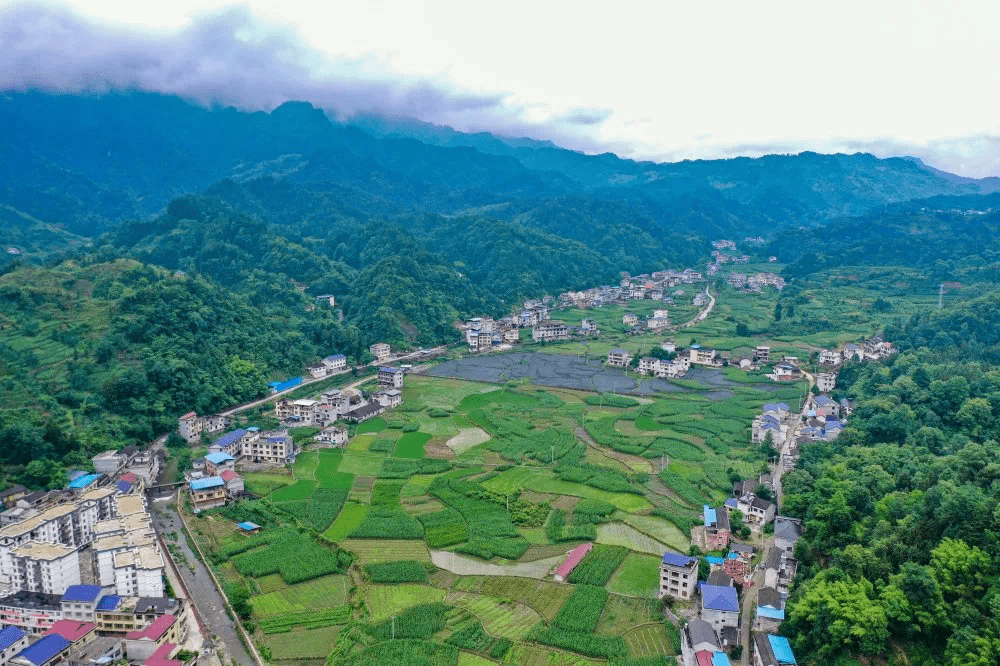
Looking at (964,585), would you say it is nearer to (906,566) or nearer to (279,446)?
(906,566)

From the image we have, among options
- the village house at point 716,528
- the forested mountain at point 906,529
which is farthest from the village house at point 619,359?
the village house at point 716,528

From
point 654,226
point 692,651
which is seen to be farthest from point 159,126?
point 692,651

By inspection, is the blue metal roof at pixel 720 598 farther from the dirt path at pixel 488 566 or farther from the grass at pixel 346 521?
the grass at pixel 346 521

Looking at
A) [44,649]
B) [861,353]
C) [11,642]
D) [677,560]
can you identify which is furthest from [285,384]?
[861,353]

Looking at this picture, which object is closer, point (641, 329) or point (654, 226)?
point (641, 329)

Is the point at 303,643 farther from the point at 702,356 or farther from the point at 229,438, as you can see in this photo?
the point at 702,356

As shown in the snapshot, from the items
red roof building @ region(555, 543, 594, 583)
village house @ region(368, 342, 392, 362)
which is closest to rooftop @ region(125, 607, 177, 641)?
red roof building @ region(555, 543, 594, 583)
